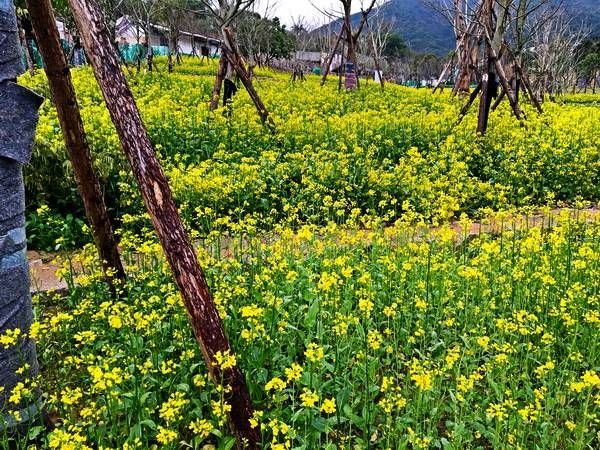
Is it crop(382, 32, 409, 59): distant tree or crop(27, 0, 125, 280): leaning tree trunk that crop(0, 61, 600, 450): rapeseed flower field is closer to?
crop(27, 0, 125, 280): leaning tree trunk

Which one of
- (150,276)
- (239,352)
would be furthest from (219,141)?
(239,352)

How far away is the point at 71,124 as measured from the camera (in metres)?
3.47

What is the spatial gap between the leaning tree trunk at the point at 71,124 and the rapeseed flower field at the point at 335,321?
227 millimetres

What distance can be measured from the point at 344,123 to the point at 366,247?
529cm

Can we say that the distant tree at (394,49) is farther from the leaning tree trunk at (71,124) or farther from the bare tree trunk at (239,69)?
the leaning tree trunk at (71,124)

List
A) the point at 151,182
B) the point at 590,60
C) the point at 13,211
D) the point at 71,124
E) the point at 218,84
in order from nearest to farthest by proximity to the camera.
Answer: the point at 151,182, the point at 13,211, the point at 71,124, the point at 218,84, the point at 590,60

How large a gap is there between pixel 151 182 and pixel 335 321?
49.3 inches

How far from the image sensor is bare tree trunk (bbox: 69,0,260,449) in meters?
2.27

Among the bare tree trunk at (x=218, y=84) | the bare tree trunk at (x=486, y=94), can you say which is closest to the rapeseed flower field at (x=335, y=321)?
the bare tree trunk at (x=486, y=94)

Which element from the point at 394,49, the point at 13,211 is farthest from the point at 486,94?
the point at 394,49

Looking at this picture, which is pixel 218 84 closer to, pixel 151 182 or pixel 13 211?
pixel 13 211

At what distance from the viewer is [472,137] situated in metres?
9.46

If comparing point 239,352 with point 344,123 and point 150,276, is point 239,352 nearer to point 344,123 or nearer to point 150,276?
point 150,276

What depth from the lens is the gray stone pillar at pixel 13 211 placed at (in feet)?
7.69
